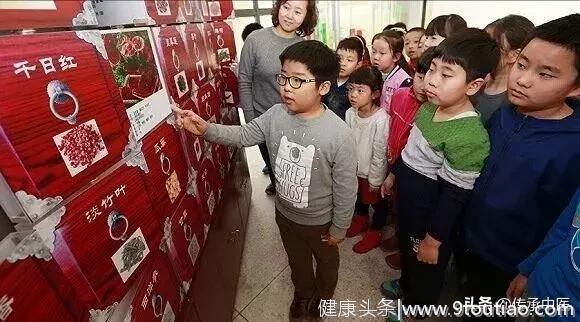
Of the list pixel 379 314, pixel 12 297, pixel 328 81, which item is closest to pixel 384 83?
pixel 328 81

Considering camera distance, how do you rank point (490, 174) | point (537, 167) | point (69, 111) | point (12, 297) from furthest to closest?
point (490, 174)
point (537, 167)
point (69, 111)
point (12, 297)

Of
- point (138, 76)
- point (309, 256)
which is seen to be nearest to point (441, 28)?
point (309, 256)

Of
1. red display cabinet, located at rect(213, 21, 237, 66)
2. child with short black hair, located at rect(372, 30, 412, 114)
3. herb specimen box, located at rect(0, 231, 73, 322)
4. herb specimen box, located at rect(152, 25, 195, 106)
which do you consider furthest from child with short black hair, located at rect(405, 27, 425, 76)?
herb specimen box, located at rect(0, 231, 73, 322)

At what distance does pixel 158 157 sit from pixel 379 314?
1508mm

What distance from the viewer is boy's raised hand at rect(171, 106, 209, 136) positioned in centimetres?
114

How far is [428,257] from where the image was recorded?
4.12 feet

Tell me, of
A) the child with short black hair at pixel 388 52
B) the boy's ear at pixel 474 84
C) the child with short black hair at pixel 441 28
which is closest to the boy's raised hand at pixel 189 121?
the boy's ear at pixel 474 84

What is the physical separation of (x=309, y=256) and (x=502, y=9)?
5.34 metres

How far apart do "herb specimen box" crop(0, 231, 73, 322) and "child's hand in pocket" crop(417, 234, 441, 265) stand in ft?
4.10

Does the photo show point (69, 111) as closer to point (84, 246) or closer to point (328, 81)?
point (84, 246)

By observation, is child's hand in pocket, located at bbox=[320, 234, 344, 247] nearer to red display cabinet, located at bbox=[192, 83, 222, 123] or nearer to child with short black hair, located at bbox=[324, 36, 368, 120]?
red display cabinet, located at bbox=[192, 83, 222, 123]

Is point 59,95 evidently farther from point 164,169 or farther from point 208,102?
point 208,102

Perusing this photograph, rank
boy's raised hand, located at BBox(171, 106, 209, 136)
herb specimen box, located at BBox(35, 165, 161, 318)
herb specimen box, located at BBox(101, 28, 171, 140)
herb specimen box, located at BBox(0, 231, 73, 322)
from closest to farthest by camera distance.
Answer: herb specimen box, located at BBox(0, 231, 73, 322), herb specimen box, located at BBox(35, 165, 161, 318), herb specimen box, located at BBox(101, 28, 171, 140), boy's raised hand, located at BBox(171, 106, 209, 136)

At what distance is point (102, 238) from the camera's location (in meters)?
0.65
